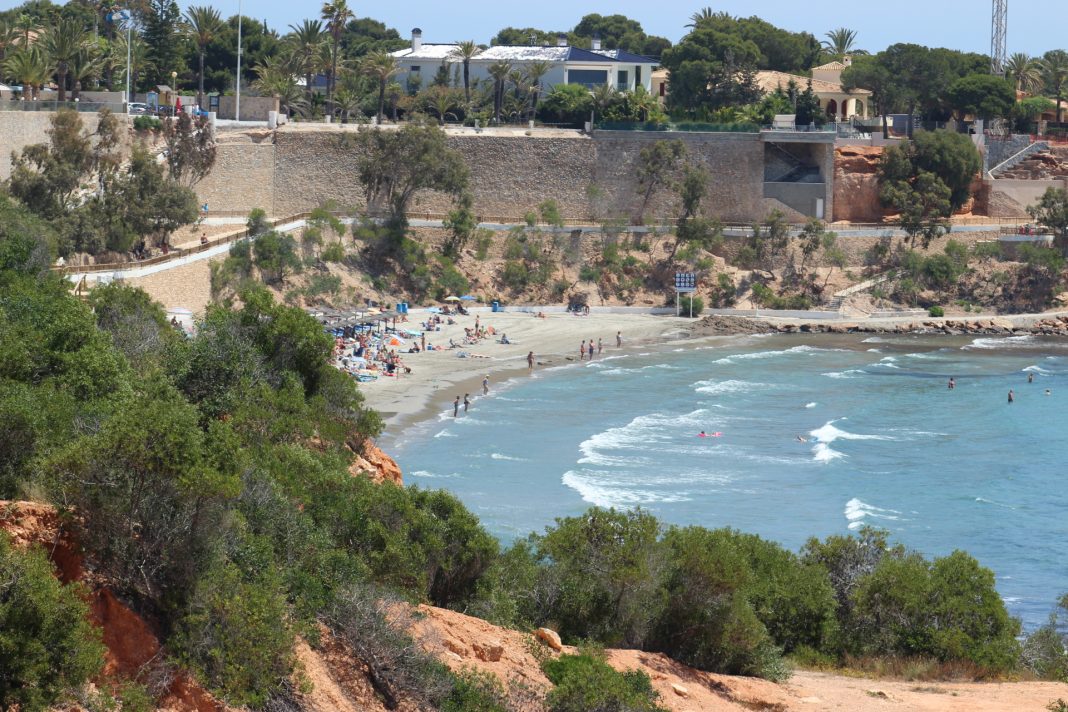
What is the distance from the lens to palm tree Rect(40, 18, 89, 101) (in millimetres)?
52000

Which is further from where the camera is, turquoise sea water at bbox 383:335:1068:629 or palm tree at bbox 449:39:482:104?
palm tree at bbox 449:39:482:104

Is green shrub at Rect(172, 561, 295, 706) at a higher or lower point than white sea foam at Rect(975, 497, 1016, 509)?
higher

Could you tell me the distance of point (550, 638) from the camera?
16.0m

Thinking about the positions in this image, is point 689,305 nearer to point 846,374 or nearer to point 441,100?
point 846,374

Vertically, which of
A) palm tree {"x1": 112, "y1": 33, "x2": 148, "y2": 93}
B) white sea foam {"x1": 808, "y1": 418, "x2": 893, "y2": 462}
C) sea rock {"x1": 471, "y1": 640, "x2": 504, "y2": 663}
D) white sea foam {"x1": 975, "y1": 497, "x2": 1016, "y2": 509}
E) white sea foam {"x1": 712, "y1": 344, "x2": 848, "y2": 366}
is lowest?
white sea foam {"x1": 975, "y1": 497, "x2": 1016, "y2": 509}

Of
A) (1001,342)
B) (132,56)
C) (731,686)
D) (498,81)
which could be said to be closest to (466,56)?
(498,81)

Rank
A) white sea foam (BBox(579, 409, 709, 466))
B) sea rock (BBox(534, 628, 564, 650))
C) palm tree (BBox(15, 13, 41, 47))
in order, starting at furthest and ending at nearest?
palm tree (BBox(15, 13, 41, 47))
white sea foam (BBox(579, 409, 709, 466))
sea rock (BBox(534, 628, 564, 650))

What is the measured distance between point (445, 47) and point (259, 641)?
218 feet

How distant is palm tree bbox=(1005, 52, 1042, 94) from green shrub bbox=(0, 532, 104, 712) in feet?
246

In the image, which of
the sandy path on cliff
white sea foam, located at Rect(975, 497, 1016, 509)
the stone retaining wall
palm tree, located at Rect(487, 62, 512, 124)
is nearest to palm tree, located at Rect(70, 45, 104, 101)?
the stone retaining wall

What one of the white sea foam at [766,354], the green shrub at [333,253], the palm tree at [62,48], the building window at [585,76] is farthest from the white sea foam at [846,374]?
the palm tree at [62,48]

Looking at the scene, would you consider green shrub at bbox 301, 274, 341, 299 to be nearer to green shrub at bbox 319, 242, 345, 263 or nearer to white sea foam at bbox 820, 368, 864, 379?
green shrub at bbox 319, 242, 345, 263

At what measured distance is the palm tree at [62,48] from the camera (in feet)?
171

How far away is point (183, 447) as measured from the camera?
12.5 m
